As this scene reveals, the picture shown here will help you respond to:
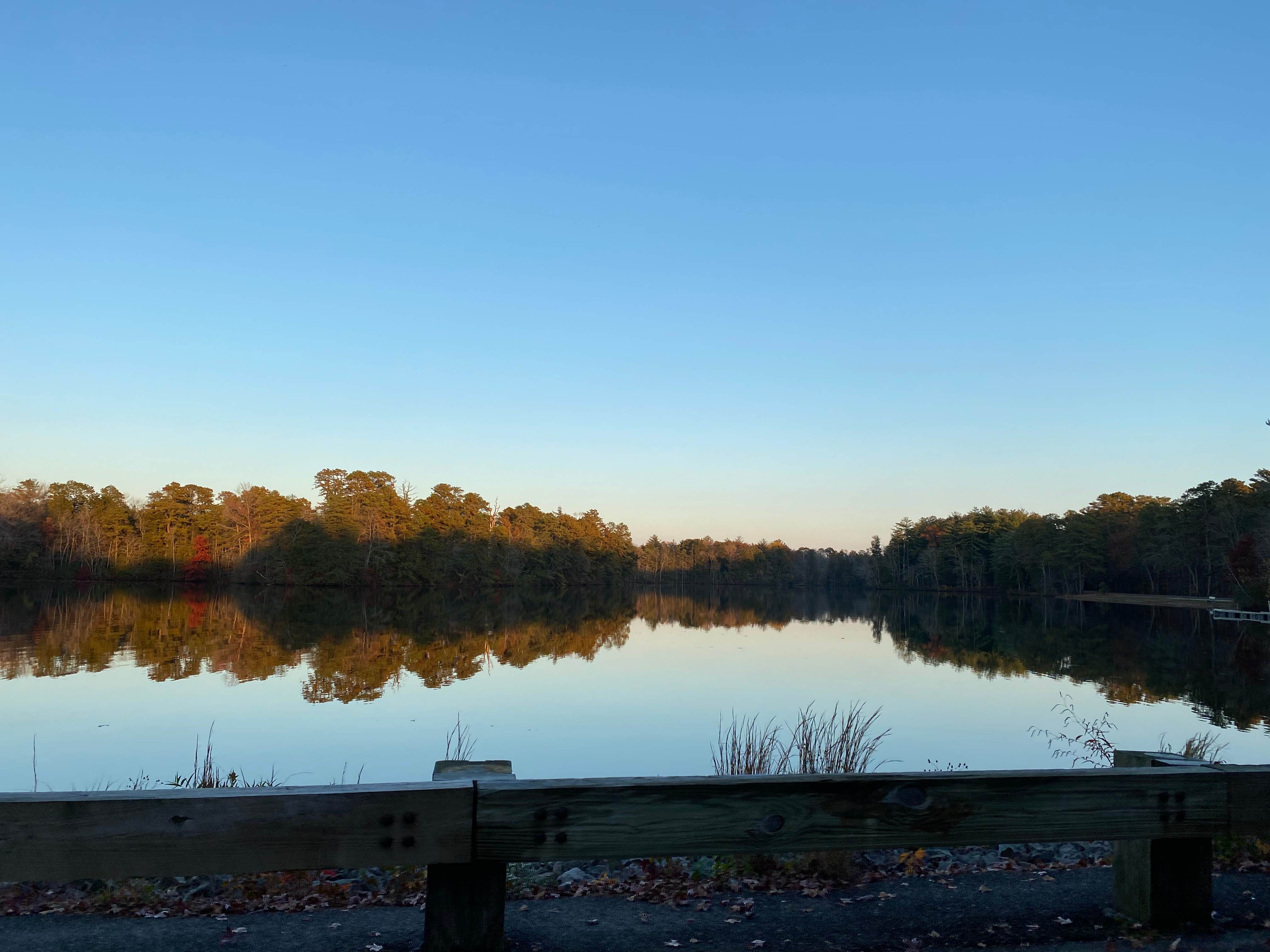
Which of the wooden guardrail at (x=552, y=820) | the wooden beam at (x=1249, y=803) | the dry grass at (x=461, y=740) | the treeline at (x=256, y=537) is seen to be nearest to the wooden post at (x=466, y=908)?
the wooden guardrail at (x=552, y=820)

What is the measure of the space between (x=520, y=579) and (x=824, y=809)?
322 ft

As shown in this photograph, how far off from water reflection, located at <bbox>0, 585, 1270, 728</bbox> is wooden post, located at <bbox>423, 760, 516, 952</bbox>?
16.6 m

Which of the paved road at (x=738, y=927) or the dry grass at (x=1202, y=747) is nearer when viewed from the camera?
the paved road at (x=738, y=927)

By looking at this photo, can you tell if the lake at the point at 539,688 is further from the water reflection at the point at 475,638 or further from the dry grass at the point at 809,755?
the dry grass at the point at 809,755

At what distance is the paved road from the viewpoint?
344 centimetres

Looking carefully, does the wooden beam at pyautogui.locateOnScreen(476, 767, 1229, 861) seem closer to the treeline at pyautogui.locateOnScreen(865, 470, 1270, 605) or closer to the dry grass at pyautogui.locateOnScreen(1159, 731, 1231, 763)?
the dry grass at pyautogui.locateOnScreen(1159, 731, 1231, 763)

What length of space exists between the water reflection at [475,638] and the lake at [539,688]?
19 cm

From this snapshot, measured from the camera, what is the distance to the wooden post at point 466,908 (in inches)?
116

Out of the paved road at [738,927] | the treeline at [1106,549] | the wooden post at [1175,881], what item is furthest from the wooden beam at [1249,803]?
the treeline at [1106,549]

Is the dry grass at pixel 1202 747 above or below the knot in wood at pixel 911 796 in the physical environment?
below

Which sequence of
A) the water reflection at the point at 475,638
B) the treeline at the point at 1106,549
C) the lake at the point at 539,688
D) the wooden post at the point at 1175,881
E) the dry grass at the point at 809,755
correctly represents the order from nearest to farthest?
the wooden post at the point at 1175,881, the dry grass at the point at 809,755, the lake at the point at 539,688, the water reflection at the point at 475,638, the treeline at the point at 1106,549

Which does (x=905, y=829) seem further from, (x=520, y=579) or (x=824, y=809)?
(x=520, y=579)

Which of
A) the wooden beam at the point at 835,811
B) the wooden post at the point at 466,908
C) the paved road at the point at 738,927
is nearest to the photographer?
the wooden beam at the point at 835,811

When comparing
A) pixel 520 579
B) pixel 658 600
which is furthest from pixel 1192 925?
pixel 520 579
